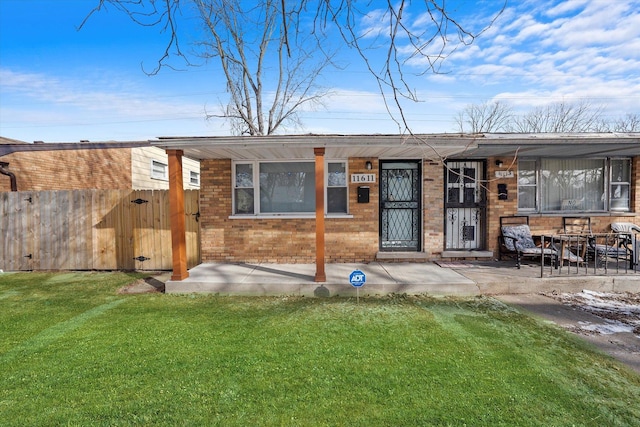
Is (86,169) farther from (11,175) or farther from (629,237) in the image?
(629,237)

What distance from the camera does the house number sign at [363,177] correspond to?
733 cm

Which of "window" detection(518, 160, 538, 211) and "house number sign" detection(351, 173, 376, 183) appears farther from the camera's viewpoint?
"window" detection(518, 160, 538, 211)

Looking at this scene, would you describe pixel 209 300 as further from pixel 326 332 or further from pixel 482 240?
pixel 482 240

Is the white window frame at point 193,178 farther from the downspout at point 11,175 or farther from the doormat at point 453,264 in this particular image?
the doormat at point 453,264

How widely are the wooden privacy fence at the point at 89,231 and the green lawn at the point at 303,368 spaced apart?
2627mm

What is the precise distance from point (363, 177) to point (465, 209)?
2622 millimetres

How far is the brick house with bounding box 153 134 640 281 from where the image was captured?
24.2 ft

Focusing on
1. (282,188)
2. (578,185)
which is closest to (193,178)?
(282,188)

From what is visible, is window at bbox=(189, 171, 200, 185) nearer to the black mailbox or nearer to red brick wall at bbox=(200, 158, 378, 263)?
red brick wall at bbox=(200, 158, 378, 263)

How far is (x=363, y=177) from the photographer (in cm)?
734

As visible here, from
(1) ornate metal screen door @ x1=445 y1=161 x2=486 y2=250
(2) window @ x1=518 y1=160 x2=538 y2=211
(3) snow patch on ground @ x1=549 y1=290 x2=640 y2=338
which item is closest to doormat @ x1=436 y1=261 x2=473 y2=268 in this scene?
(1) ornate metal screen door @ x1=445 y1=161 x2=486 y2=250

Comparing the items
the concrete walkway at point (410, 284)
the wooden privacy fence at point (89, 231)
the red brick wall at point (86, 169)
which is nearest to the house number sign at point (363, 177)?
the concrete walkway at point (410, 284)

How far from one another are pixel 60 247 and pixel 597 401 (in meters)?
9.94

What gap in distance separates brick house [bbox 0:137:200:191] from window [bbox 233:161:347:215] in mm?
7029
